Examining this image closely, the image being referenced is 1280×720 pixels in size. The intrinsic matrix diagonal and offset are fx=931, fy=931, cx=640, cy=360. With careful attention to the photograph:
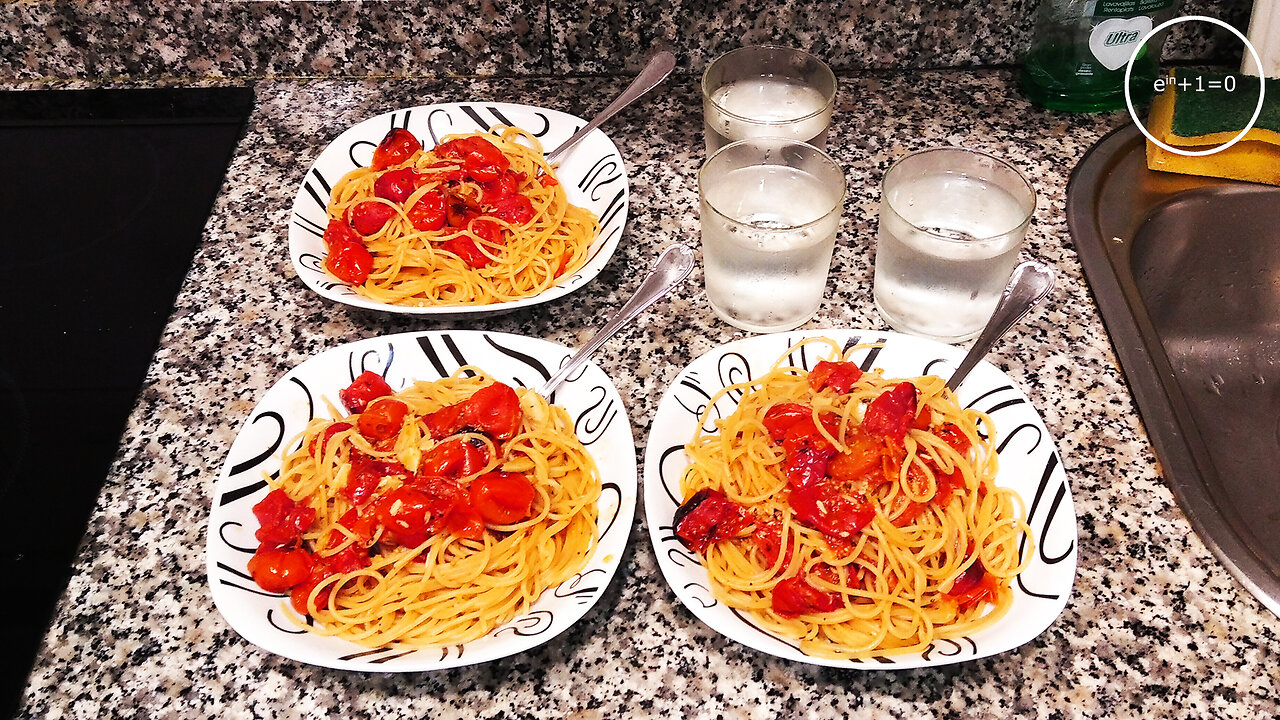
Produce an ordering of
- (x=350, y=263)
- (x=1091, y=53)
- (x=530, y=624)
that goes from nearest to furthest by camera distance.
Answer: (x=530, y=624) → (x=350, y=263) → (x=1091, y=53)

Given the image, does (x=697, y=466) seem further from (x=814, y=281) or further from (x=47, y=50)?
(x=47, y=50)

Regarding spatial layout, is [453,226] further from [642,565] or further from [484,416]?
[642,565]

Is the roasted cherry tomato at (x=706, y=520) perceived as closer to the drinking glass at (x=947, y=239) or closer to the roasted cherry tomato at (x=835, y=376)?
the roasted cherry tomato at (x=835, y=376)

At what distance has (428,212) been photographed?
1745 mm

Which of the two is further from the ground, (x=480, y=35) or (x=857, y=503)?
(x=480, y=35)

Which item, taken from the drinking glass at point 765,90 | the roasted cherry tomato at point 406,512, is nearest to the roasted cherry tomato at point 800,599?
the roasted cherry tomato at point 406,512

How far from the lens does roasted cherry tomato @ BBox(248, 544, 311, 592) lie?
124cm

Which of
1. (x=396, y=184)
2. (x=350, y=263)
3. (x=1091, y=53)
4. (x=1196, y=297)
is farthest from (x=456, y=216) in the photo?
(x=1196, y=297)

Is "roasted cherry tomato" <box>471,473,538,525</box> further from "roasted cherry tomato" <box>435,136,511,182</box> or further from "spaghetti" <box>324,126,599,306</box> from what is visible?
"roasted cherry tomato" <box>435,136,511,182</box>

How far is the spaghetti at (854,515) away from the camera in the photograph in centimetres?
122

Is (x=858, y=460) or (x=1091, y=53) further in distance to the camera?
(x=1091, y=53)

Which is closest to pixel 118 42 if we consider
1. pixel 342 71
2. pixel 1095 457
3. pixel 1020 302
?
pixel 342 71

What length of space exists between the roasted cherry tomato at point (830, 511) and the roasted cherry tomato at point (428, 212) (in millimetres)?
856

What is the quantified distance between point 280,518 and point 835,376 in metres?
0.84
